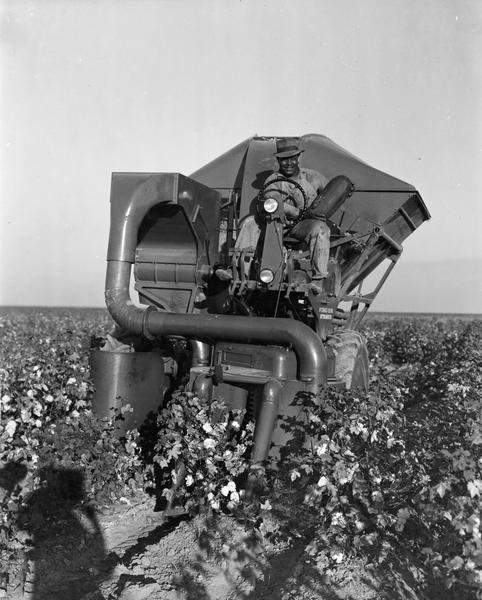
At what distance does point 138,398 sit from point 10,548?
190 cm

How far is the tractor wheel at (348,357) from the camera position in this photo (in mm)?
5957

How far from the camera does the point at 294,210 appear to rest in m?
5.86

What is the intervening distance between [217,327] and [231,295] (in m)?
0.60

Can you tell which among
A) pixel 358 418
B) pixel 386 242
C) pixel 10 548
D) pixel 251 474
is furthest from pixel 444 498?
pixel 386 242

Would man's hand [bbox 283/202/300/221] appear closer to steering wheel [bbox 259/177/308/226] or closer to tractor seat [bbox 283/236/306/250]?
steering wheel [bbox 259/177/308/226]

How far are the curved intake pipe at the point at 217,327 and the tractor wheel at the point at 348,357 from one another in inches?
36.9

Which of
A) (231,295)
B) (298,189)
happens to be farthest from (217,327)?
(298,189)

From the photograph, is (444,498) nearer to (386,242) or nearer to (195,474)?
(195,474)

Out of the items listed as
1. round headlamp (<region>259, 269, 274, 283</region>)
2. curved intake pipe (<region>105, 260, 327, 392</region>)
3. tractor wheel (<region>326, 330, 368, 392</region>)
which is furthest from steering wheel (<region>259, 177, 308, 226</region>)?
curved intake pipe (<region>105, 260, 327, 392</region>)

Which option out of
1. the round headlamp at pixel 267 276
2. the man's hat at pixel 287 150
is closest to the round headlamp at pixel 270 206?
the round headlamp at pixel 267 276

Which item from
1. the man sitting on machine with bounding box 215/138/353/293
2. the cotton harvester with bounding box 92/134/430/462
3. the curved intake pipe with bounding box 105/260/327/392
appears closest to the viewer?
the curved intake pipe with bounding box 105/260/327/392

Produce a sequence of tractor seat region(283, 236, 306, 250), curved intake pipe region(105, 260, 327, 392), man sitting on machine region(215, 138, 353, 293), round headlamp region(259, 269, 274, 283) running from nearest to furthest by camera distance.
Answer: curved intake pipe region(105, 260, 327, 392)
round headlamp region(259, 269, 274, 283)
man sitting on machine region(215, 138, 353, 293)
tractor seat region(283, 236, 306, 250)

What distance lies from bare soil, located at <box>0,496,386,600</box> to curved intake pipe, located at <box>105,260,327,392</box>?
1388 mm

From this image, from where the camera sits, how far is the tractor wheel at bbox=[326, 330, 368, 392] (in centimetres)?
596
